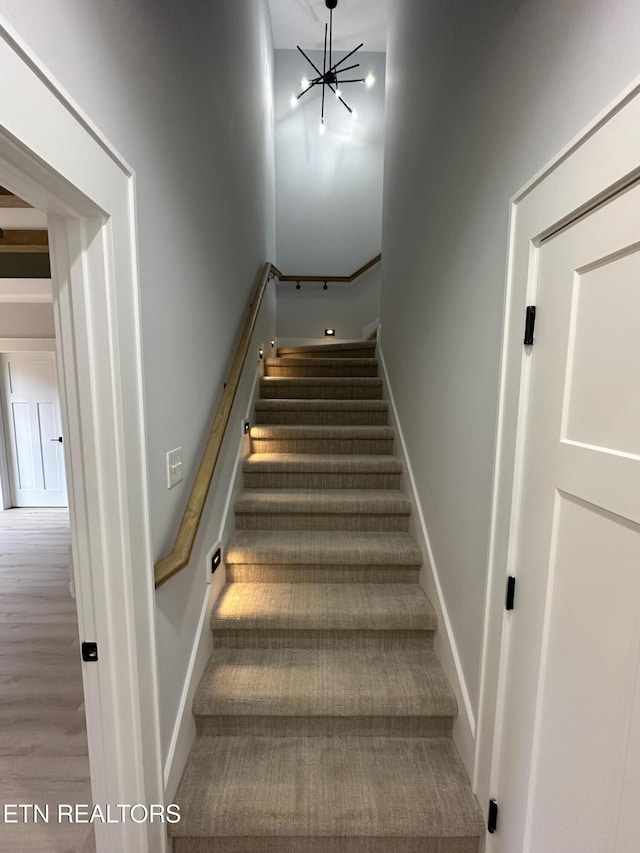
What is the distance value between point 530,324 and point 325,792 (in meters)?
1.61

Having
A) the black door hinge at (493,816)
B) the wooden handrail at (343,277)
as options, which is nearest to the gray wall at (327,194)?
the wooden handrail at (343,277)

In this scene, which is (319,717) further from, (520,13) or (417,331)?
(520,13)

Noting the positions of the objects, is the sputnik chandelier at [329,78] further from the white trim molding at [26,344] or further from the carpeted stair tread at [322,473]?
the carpeted stair tread at [322,473]

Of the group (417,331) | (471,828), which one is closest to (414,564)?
(471,828)

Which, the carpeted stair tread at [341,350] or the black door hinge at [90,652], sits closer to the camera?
the black door hinge at [90,652]

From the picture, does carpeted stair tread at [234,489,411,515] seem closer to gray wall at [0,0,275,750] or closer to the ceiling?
gray wall at [0,0,275,750]

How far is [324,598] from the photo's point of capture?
74.0 inches

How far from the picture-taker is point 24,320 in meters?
4.61

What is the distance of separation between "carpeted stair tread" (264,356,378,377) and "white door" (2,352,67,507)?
3.12m

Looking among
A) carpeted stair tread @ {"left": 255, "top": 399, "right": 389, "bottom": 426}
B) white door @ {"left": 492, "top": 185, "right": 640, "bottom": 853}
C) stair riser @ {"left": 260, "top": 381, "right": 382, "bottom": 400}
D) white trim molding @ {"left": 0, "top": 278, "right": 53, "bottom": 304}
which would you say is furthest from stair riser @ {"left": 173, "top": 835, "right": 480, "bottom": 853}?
white trim molding @ {"left": 0, "top": 278, "right": 53, "bottom": 304}

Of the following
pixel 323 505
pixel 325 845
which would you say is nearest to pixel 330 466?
pixel 323 505

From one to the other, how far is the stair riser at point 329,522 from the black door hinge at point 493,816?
1.19 meters

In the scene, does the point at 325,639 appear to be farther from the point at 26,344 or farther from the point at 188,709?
the point at 26,344

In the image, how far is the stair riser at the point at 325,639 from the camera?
176 centimetres
